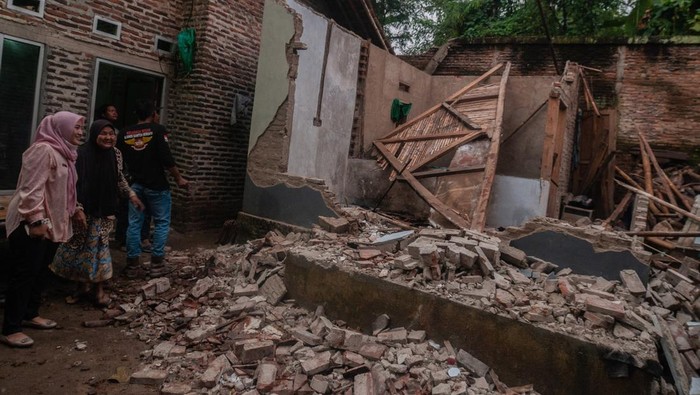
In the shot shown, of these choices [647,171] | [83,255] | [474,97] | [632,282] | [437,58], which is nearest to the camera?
[83,255]

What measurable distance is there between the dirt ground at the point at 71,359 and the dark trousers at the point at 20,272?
22cm

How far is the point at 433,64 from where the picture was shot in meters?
12.9

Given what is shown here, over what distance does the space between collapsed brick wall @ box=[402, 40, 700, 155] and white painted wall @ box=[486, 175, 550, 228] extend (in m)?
5.66

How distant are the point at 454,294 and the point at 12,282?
3.54 m

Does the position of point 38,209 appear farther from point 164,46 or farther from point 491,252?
point 164,46

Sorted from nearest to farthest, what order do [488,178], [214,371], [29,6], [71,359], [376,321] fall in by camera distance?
[214,371]
[71,359]
[376,321]
[29,6]
[488,178]

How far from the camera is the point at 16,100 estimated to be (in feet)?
17.7

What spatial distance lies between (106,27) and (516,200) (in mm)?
6958

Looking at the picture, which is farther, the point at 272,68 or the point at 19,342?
the point at 272,68

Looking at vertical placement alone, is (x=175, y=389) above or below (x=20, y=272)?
below

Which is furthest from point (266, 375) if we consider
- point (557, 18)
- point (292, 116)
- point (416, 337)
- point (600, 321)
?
point (557, 18)

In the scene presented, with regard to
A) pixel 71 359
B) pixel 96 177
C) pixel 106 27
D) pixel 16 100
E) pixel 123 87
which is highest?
→ pixel 106 27

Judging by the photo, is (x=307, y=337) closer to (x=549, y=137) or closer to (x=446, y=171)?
(x=446, y=171)

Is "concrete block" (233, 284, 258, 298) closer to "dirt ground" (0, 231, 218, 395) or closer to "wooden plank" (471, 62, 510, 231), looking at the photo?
"dirt ground" (0, 231, 218, 395)
